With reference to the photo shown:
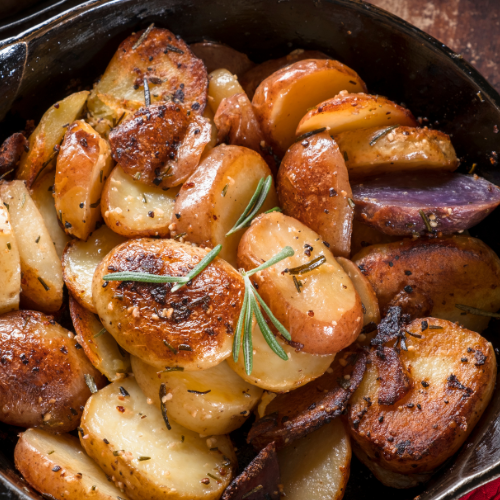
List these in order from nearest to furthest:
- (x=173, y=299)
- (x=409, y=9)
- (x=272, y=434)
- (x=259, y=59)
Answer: (x=173, y=299)
(x=272, y=434)
(x=259, y=59)
(x=409, y=9)

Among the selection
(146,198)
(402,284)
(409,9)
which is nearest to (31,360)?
(146,198)

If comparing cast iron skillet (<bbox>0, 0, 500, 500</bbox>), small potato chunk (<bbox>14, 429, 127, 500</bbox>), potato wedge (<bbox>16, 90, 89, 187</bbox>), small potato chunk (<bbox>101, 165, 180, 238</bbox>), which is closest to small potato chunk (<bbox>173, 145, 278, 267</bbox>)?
small potato chunk (<bbox>101, 165, 180, 238</bbox>)

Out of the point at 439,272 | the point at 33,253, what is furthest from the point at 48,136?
the point at 439,272

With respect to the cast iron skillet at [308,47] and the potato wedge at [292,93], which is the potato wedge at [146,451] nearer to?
the cast iron skillet at [308,47]

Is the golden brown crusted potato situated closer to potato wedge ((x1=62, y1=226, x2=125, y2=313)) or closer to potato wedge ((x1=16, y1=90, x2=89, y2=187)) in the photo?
potato wedge ((x1=62, y1=226, x2=125, y2=313))

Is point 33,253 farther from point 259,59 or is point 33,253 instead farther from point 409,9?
point 409,9

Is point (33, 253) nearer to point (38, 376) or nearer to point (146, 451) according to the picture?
point (38, 376)
